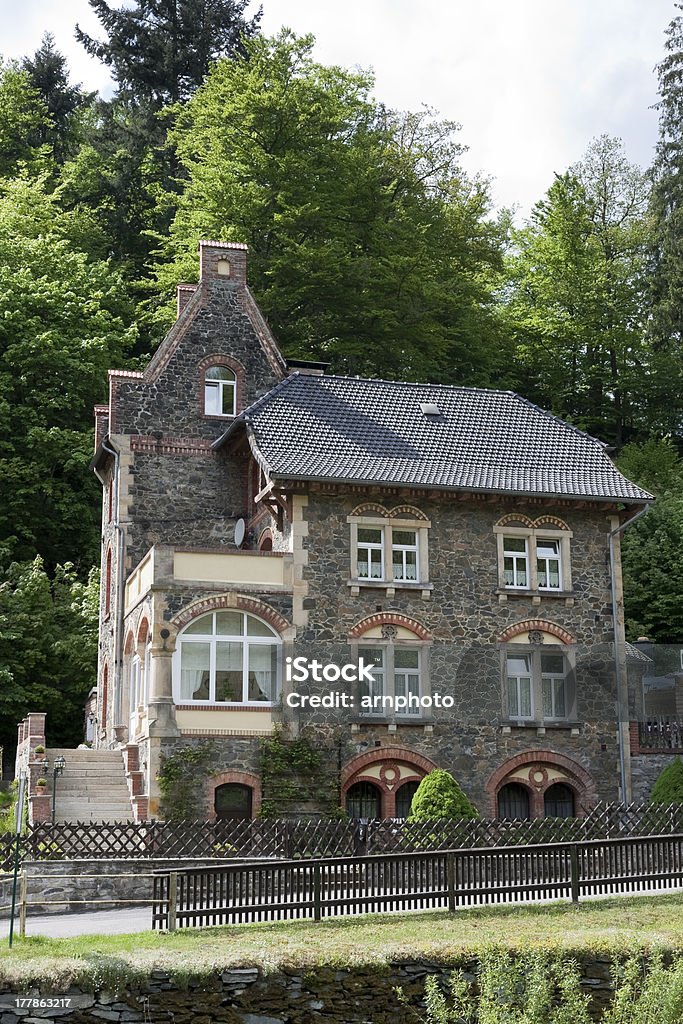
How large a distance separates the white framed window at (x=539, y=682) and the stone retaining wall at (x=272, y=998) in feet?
50.0

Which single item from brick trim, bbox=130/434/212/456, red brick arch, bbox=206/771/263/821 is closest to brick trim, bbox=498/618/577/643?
red brick arch, bbox=206/771/263/821

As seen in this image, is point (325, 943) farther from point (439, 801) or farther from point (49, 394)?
point (49, 394)

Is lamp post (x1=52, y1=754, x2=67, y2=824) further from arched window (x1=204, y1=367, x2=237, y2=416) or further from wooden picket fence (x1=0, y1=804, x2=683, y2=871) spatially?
arched window (x1=204, y1=367, x2=237, y2=416)

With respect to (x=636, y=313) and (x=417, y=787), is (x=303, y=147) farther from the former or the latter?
(x=417, y=787)

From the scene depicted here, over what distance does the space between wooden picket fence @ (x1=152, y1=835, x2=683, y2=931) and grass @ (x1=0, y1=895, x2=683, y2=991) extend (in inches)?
14.3

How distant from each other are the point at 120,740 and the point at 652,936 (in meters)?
18.6

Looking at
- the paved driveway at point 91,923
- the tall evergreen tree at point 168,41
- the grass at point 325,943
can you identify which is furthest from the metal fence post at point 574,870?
the tall evergreen tree at point 168,41

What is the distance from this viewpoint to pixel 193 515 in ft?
119

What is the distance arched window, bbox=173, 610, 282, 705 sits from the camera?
100 ft

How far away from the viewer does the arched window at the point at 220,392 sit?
1464 inches

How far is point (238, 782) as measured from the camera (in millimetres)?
30031

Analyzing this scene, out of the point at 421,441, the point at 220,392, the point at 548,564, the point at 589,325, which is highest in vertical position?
the point at 589,325

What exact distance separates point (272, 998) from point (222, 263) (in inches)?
976

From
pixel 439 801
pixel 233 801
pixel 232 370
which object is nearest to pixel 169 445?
pixel 232 370
